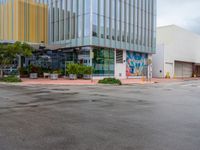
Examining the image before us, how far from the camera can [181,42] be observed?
58750 millimetres

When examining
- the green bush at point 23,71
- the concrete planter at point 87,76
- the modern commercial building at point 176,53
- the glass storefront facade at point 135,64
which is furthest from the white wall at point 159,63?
the green bush at point 23,71

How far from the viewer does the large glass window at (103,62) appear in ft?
124

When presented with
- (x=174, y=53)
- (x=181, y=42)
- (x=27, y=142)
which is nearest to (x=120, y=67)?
(x=174, y=53)

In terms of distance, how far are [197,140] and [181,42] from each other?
2230 inches

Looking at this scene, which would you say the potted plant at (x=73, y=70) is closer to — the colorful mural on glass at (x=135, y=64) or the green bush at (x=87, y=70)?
the green bush at (x=87, y=70)

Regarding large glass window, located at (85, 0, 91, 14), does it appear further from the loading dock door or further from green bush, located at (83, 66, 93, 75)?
the loading dock door

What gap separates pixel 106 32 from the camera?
37.5 m

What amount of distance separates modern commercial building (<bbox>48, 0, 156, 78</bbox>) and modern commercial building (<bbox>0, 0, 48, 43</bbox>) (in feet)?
5.57

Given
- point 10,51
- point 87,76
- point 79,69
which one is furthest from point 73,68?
point 10,51

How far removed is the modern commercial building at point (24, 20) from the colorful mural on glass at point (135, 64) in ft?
50.8

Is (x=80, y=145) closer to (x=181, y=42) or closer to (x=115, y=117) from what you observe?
(x=115, y=117)

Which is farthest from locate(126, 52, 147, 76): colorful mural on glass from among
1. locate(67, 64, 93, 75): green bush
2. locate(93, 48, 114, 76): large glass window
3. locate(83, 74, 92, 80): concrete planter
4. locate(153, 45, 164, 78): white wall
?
locate(67, 64, 93, 75): green bush

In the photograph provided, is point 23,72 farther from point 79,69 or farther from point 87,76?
point 87,76

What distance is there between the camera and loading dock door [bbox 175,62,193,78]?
59763mm
